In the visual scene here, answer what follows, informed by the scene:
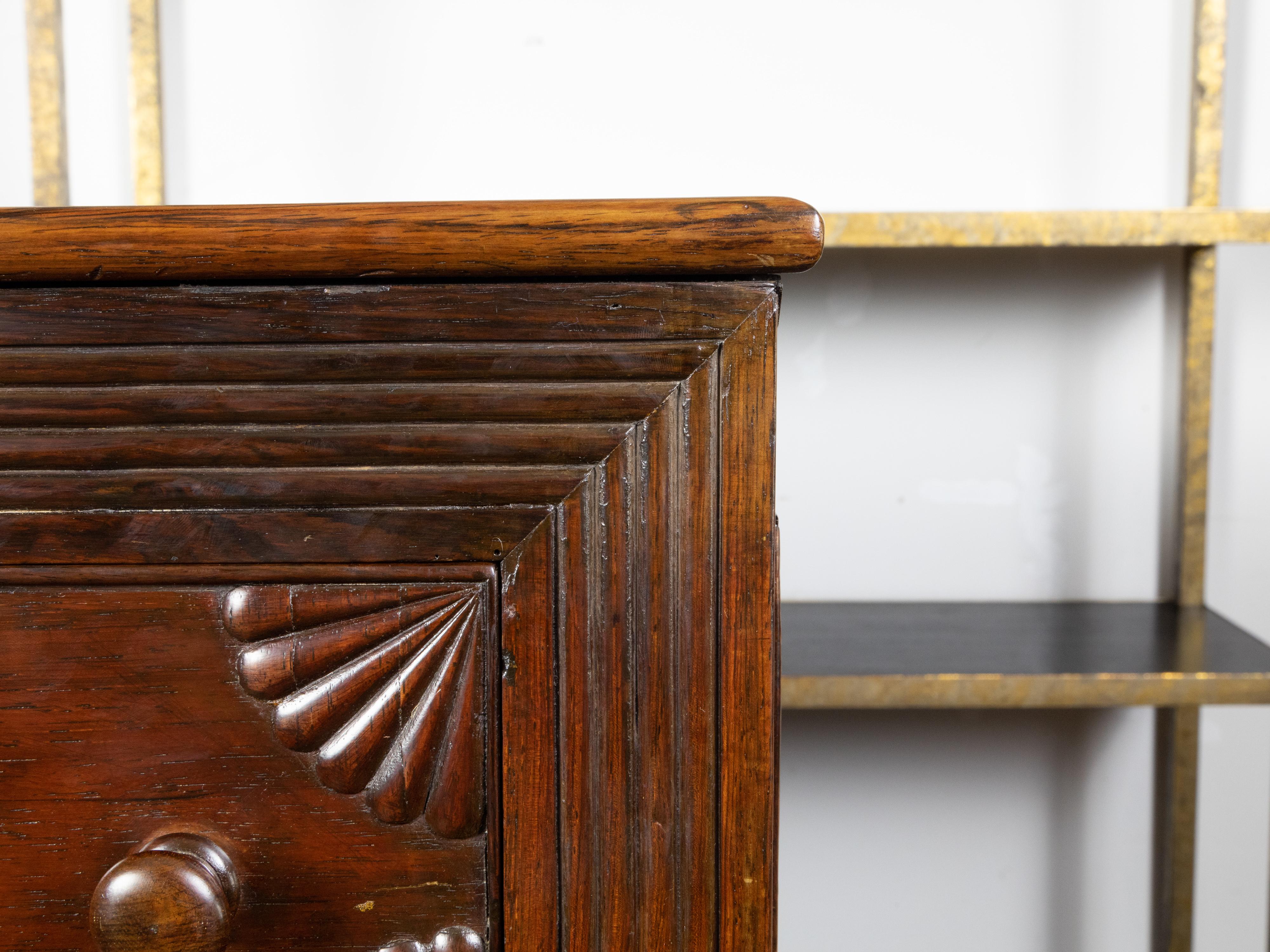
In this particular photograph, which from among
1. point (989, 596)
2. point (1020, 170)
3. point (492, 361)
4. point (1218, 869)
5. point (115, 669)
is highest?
point (1020, 170)

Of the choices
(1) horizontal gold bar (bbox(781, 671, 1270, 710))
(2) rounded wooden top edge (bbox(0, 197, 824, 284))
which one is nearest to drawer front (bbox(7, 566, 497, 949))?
(2) rounded wooden top edge (bbox(0, 197, 824, 284))

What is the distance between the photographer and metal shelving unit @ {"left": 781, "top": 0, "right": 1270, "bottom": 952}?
2.10 feet

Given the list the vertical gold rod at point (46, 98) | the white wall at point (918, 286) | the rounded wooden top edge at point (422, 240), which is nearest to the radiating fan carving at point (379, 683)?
the rounded wooden top edge at point (422, 240)

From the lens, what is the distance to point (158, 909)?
11.0 inches

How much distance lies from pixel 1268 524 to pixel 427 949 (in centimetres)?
88

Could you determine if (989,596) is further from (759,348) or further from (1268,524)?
(759,348)

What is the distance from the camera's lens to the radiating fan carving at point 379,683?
295 millimetres

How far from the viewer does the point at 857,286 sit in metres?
0.85

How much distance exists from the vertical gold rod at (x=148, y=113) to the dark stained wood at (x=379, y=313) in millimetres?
593

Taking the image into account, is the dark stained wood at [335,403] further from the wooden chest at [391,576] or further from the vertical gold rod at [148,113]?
the vertical gold rod at [148,113]

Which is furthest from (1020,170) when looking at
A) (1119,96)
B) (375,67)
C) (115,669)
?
(115,669)

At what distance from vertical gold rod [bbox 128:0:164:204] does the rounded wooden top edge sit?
0.60m

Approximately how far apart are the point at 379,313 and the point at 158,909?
0.20 m

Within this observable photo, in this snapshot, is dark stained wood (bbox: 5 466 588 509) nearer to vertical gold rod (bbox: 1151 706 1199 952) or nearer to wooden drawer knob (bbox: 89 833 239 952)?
wooden drawer knob (bbox: 89 833 239 952)
